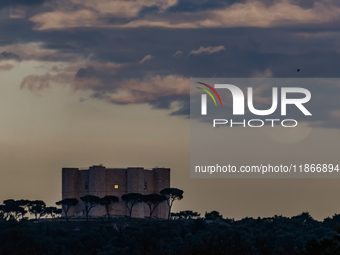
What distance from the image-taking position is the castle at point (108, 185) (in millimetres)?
109438

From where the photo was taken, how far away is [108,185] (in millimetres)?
111000

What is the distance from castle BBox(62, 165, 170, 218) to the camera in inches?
4309

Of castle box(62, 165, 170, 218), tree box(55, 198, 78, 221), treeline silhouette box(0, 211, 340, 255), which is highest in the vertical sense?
castle box(62, 165, 170, 218)

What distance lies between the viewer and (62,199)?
361ft

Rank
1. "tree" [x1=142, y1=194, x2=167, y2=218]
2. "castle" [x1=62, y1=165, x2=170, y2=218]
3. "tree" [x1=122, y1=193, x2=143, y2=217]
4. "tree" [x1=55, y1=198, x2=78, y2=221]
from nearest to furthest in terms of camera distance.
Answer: "tree" [x1=55, y1=198, x2=78, y2=221] → "tree" [x1=122, y1=193, x2=143, y2=217] → "tree" [x1=142, y1=194, x2=167, y2=218] → "castle" [x1=62, y1=165, x2=170, y2=218]

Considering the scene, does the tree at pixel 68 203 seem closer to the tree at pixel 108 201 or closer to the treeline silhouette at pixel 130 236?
the tree at pixel 108 201

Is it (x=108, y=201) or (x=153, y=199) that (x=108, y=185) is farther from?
(x=153, y=199)

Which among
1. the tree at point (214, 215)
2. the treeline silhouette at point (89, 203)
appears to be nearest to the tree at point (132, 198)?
the treeline silhouette at point (89, 203)

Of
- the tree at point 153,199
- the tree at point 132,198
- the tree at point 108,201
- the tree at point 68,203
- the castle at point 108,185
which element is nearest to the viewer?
the tree at point 108,201

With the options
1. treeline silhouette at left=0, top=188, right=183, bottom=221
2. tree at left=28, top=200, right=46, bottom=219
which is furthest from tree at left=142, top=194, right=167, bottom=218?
tree at left=28, top=200, right=46, bottom=219

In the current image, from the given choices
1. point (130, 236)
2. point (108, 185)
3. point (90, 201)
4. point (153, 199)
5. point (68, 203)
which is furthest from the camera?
point (108, 185)

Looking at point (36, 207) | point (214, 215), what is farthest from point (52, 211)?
point (214, 215)

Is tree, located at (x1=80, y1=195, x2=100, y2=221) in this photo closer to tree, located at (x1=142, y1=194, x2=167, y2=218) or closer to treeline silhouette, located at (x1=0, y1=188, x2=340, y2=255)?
treeline silhouette, located at (x1=0, y1=188, x2=340, y2=255)

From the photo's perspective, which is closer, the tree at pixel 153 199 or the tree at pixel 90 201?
the tree at pixel 90 201
